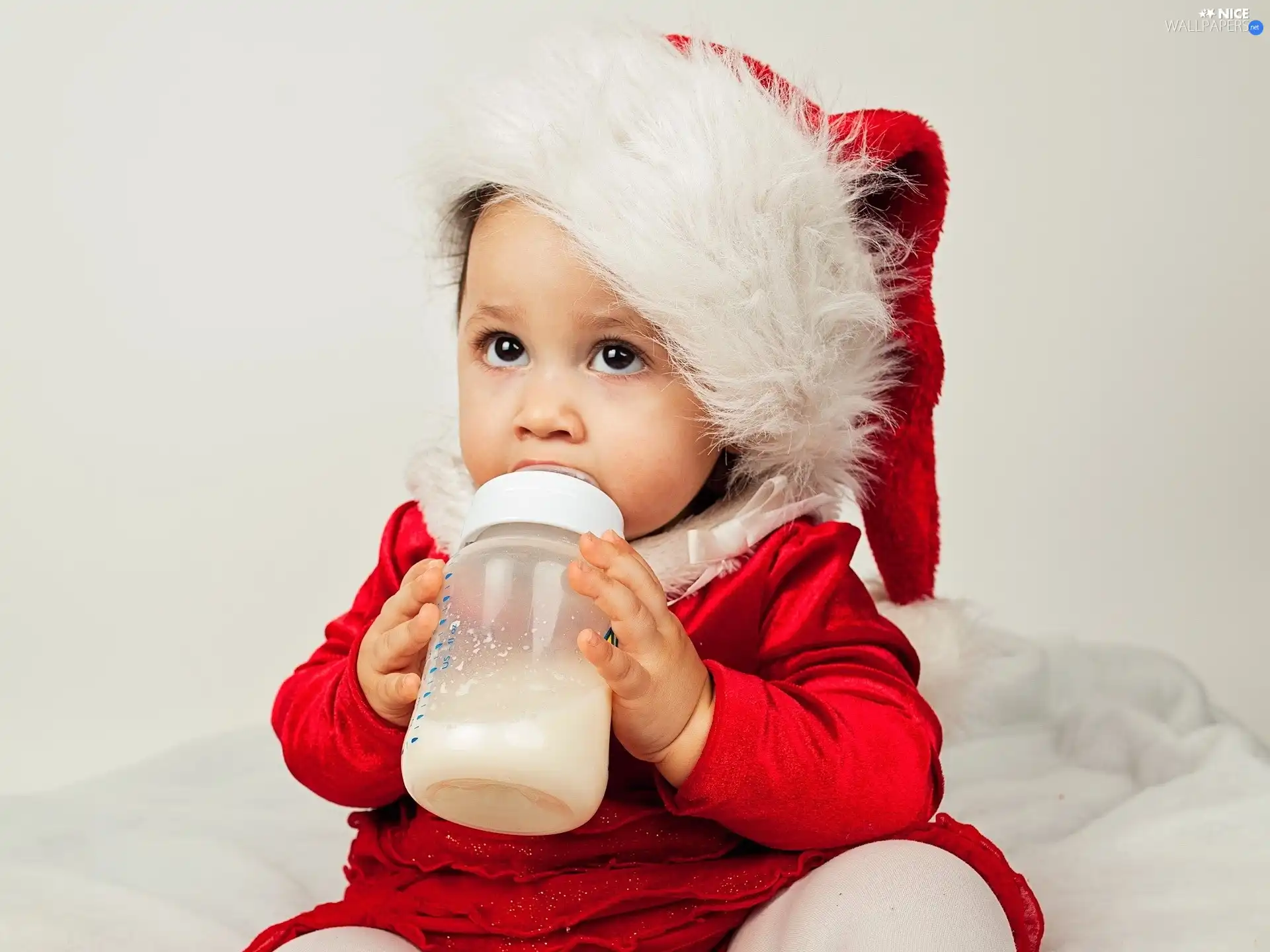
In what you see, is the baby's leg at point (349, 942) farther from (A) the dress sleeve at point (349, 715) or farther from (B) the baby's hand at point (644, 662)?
(B) the baby's hand at point (644, 662)

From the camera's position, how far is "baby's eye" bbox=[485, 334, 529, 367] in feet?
3.99

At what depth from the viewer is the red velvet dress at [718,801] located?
111 centimetres

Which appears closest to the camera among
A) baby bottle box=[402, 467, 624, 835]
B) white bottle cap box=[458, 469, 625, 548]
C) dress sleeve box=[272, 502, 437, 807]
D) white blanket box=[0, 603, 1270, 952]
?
baby bottle box=[402, 467, 624, 835]

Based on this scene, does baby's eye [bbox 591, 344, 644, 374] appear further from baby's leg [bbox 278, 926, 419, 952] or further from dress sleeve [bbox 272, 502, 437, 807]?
baby's leg [bbox 278, 926, 419, 952]

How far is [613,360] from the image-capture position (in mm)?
1194

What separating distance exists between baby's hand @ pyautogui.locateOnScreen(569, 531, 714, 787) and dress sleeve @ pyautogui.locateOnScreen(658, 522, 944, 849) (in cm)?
2

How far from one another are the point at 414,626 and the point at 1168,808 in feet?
2.86

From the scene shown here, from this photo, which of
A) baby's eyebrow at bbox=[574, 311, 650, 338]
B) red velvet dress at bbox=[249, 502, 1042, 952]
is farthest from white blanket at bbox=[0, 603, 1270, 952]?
baby's eyebrow at bbox=[574, 311, 650, 338]

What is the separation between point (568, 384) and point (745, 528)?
0.19m

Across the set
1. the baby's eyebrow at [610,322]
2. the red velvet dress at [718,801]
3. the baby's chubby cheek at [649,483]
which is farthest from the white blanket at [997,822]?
the baby's eyebrow at [610,322]

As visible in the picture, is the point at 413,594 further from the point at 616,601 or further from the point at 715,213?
the point at 715,213

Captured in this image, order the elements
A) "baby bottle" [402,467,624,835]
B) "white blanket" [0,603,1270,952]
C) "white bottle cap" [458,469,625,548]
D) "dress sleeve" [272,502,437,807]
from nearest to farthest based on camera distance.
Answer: "baby bottle" [402,467,624,835], "white bottle cap" [458,469,625,548], "dress sleeve" [272,502,437,807], "white blanket" [0,603,1270,952]

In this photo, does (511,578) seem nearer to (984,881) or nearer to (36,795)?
(984,881)

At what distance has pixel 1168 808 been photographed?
1.52 m
